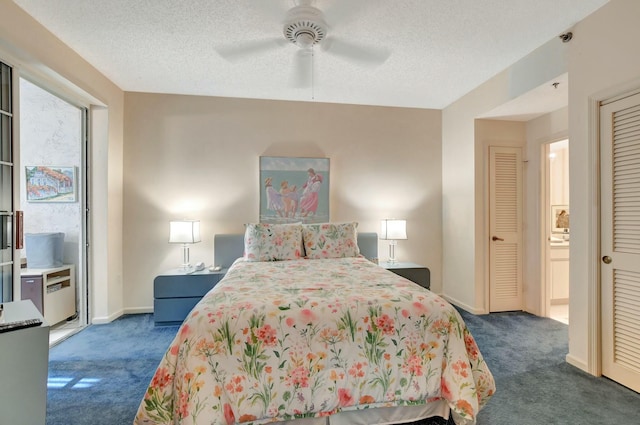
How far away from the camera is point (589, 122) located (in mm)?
2287

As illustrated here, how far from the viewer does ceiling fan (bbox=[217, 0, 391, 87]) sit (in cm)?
211

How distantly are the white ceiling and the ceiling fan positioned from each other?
0.10 feet

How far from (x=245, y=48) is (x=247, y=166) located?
1.71 meters

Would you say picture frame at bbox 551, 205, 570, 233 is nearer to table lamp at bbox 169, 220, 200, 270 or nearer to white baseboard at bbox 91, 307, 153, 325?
table lamp at bbox 169, 220, 200, 270

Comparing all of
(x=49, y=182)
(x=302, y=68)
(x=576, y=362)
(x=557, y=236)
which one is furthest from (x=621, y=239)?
(x=49, y=182)

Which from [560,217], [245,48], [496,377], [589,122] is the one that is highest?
[245,48]

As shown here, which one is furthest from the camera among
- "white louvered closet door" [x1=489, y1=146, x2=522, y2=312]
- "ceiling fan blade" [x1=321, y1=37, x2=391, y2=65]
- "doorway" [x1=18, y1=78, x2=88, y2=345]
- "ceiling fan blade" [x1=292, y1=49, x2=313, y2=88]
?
"white louvered closet door" [x1=489, y1=146, x2=522, y2=312]

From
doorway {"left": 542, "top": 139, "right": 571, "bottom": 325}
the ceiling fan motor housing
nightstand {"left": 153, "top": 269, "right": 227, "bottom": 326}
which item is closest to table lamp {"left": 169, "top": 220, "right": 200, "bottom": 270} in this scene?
nightstand {"left": 153, "top": 269, "right": 227, "bottom": 326}

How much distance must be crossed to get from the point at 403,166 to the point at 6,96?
160 inches

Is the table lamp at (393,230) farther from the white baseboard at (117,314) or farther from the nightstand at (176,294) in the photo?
the white baseboard at (117,314)

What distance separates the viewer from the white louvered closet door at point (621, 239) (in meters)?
2.06

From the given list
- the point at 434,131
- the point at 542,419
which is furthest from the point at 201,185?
the point at 542,419

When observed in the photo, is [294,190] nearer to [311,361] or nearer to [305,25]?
[305,25]

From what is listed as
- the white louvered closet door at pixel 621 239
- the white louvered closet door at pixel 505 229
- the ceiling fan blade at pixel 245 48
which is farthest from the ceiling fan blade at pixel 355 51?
the white louvered closet door at pixel 505 229
